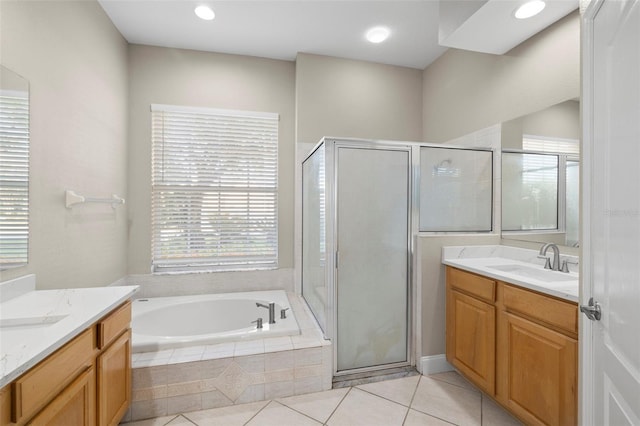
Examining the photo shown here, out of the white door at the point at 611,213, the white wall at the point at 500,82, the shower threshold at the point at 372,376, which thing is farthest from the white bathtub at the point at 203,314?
the white wall at the point at 500,82

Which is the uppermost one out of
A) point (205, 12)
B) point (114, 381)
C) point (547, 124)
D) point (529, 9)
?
point (205, 12)

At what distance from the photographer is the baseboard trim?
215cm

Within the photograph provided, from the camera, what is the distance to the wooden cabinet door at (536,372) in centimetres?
130

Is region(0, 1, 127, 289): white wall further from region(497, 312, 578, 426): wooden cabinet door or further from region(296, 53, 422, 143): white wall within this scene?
region(497, 312, 578, 426): wooden cabinet door

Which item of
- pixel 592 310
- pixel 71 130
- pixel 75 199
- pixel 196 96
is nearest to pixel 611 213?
pixel 592 310

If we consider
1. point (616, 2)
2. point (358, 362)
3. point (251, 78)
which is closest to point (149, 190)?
point (251, 78)

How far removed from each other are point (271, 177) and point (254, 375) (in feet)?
6.12

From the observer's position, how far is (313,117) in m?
2.88

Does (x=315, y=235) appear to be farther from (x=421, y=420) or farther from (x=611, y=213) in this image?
(x=611, y=213)

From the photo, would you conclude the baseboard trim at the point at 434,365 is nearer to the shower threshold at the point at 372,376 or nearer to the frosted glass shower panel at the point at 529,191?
the shower threshold at the point at 372,376

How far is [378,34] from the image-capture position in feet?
8.39

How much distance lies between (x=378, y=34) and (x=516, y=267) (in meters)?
2.24

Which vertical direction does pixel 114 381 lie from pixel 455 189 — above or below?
below

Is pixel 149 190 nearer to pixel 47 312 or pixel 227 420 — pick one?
pixel 47 312
